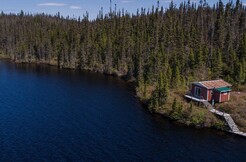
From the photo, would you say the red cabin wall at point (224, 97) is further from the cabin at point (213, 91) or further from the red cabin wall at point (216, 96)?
the red cabin wall at point (216, 96)

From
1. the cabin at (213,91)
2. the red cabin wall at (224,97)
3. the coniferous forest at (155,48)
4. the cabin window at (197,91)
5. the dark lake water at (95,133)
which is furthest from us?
the coniferous forest at (155,48)

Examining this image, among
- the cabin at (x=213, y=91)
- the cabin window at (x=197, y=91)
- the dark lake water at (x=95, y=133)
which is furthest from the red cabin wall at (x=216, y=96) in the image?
the dark lake water at (x=95, y=133)

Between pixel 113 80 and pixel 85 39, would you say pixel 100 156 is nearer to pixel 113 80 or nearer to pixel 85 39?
pixel 113 80

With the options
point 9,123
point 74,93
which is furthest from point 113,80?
point 9,123

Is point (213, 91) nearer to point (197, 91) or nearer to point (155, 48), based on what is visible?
point (197, 91)


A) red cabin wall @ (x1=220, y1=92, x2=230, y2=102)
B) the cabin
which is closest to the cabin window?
the cabin

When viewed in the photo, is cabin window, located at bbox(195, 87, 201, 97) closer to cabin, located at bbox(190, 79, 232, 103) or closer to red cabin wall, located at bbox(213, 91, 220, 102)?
cabin, located at bbox(190, 79, 232, 103)
